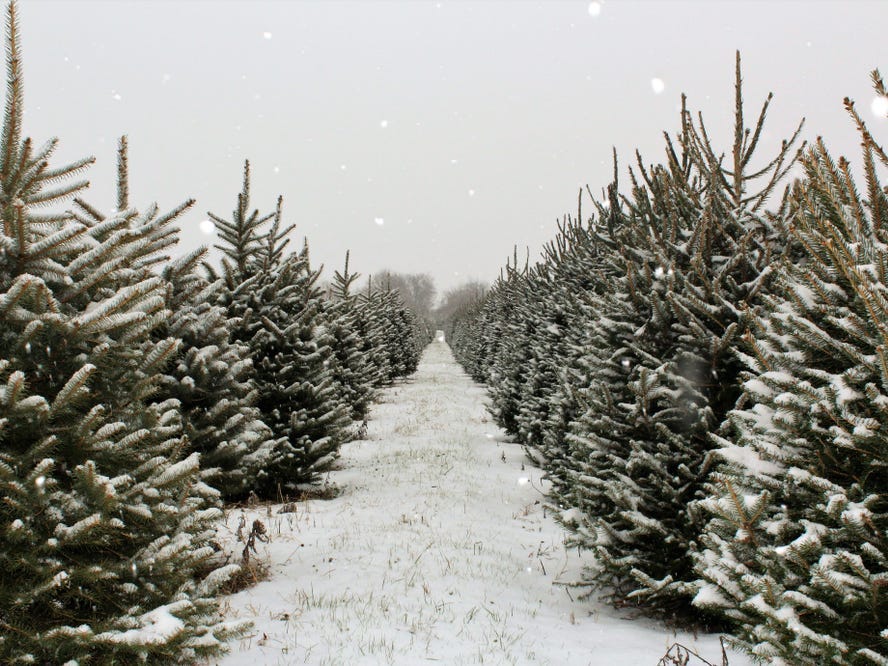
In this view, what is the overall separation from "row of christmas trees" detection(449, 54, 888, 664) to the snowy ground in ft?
1.73

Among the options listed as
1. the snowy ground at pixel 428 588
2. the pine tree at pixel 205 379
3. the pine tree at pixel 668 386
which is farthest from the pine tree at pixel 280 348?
the pine tree at pixel 668 386

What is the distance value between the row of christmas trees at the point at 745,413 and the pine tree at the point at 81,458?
9.41 feet

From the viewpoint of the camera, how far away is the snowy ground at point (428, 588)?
13.0ft

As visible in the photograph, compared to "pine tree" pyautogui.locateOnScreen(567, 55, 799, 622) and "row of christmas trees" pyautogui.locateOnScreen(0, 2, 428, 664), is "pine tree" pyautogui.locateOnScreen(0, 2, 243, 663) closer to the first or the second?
"row of christmas trees" pyautogui.locateOnScreen(0, 2, 428, 664)

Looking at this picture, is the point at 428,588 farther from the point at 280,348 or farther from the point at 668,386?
the point at 280,348

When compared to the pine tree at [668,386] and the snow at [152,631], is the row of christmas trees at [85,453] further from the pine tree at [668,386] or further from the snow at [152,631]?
the pine tree at [668,386]

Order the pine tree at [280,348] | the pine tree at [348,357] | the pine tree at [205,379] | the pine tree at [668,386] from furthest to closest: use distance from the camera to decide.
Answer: the pine tree at [348,357]
the pine tree at [280,348]
the pine tree at [205,379]
the pine tree at [668,386]

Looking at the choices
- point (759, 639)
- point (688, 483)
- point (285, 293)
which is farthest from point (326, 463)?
point (759, 639)

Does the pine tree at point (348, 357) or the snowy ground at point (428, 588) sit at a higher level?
the pine tree at point (348, 357)

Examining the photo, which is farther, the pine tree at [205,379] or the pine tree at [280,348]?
the pine tree at [280,348]

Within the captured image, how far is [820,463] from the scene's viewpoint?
2848 mm

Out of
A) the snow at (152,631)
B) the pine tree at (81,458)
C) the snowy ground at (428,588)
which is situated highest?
the pine tree at (81,458)

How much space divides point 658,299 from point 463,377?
27.7m

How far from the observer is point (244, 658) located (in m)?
3.71
